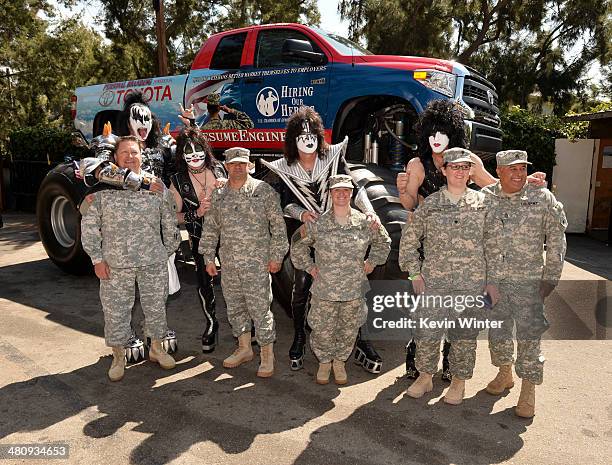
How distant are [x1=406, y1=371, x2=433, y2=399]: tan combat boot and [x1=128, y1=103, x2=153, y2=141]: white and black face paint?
298 centimetres

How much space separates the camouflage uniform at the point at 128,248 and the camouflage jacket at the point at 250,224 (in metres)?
0.43

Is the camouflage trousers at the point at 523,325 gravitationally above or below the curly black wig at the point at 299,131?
below

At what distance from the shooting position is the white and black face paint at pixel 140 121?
14.5ft

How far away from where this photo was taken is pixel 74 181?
6.28m

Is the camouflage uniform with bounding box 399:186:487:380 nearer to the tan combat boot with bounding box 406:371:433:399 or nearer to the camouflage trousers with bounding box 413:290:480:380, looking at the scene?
the camouflage trousers with bounding box 413:290:480:380

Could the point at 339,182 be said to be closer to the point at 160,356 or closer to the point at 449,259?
the point at 449,259

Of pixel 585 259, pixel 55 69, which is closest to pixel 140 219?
pixel 585 259

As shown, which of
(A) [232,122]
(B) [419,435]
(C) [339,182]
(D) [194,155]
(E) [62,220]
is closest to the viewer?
(B) [419,435]

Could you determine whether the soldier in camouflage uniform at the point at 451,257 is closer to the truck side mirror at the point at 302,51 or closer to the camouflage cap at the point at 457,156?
the camouflage cap at the point at 457,156

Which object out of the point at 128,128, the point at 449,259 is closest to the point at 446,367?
the point at 449,259

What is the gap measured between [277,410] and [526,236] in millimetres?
1937

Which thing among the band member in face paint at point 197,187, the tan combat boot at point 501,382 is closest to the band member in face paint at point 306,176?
the band member in face paint at point 197,187

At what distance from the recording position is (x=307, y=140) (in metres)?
3.75

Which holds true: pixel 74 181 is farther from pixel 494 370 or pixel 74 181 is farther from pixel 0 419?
pixel 494 370
